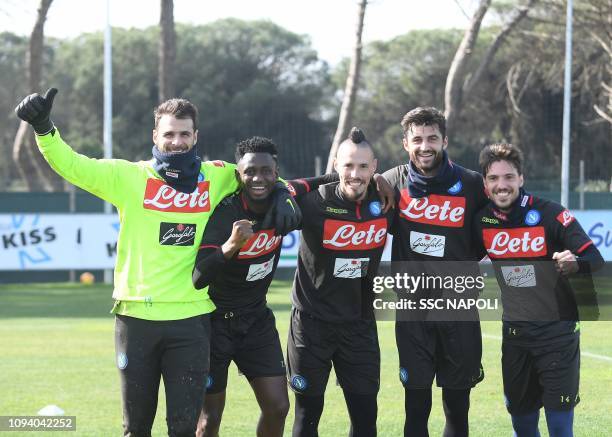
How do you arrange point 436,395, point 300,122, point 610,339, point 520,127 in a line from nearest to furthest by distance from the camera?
point 436,395 → point 610,339 → point 520,127 → point 300,122

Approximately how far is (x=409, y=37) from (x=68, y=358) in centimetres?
4304

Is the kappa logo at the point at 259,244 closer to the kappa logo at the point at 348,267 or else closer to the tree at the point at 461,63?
the kappa logo at the point at 348,267

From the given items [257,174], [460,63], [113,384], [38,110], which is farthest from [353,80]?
[38,110]

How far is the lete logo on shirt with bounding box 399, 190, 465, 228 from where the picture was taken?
6.60 metres

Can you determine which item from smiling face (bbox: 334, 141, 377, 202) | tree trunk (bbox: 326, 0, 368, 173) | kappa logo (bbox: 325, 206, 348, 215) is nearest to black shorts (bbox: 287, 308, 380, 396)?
kappa logo (bbox: 325, 206, 348, 215)

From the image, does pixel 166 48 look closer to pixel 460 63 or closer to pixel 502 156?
pixel 460 63

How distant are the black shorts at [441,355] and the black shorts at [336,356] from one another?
21 centimetres

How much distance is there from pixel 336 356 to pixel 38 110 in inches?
95.4

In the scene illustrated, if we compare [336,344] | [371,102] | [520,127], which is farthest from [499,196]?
[371,102]

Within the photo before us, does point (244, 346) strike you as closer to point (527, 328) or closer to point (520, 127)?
point (527, 328)

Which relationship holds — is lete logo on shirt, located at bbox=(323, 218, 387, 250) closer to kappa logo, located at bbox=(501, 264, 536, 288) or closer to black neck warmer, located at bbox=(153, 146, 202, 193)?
kappa logo, located at bbox=(501, 264, 536, 288)

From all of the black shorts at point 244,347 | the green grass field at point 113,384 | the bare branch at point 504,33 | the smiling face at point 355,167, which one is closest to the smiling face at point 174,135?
the smiling face at point 355,167

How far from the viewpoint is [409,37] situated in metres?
52.3

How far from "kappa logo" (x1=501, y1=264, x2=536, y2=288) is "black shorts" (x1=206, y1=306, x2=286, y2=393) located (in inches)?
60.0
